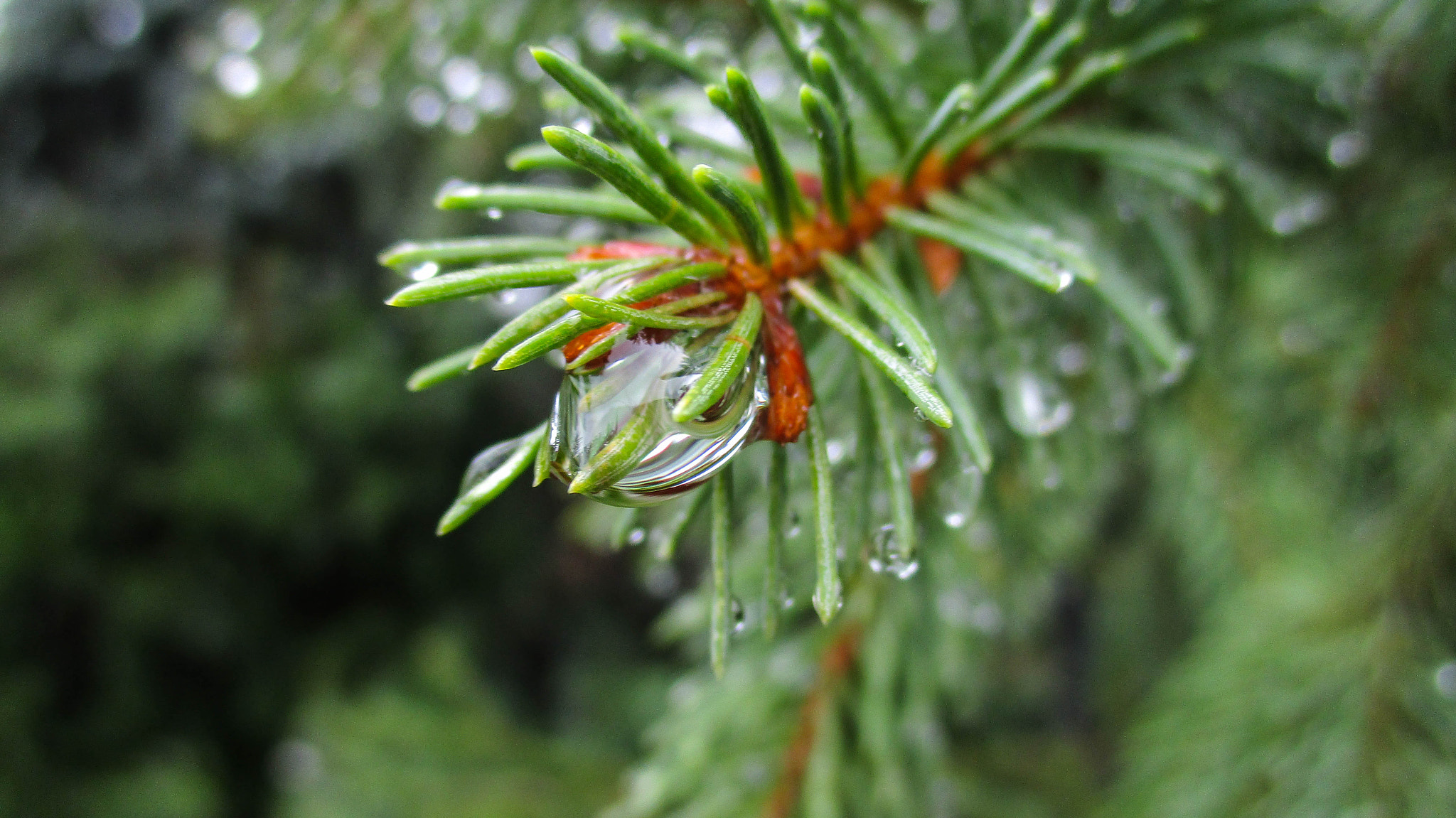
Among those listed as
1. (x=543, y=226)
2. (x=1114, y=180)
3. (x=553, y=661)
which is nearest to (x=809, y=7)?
(x=1114, y=180)

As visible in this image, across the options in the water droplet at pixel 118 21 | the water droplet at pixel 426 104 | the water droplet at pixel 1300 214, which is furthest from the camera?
the water droplet at pixel 118 21

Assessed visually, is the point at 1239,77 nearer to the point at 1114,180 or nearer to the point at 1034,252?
the point at 1114,180

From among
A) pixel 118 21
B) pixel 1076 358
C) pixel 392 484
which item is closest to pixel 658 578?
pixel 1076 358

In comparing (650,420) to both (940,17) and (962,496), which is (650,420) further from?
(940,17)

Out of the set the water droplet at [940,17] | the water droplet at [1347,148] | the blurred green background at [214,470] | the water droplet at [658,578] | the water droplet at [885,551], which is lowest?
the water droplet at [885,551]

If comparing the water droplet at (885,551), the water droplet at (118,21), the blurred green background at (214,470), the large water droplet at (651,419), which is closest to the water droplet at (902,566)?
the water droplet at (885,551)

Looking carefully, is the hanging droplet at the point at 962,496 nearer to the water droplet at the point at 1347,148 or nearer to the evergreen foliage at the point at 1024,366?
the evergreen foliage at the point at 1024,366

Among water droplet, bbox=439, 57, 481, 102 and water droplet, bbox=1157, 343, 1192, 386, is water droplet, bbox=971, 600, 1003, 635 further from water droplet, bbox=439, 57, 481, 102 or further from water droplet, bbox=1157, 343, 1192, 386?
water droplet, bbox=439, 57, 481, 102
